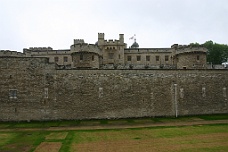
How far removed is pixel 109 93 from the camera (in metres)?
36.1

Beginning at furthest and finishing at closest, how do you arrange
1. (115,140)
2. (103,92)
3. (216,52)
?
(216,52)
(103,92)
(115,140)

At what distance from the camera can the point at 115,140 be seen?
21.7m

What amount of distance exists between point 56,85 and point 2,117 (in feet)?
24.8

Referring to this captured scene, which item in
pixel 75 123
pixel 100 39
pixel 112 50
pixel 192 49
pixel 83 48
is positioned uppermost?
pixel 100 39

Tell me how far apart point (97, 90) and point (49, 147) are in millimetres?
16865

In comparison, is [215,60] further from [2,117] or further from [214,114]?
[2,117]

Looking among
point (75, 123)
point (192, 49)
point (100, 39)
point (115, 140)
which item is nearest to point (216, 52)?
point (192, 49)

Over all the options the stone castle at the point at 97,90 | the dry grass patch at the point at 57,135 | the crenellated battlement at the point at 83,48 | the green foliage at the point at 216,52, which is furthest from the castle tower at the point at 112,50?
the dry grass patch at the point at 57,135

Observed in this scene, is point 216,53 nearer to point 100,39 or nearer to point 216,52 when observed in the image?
point 216,52

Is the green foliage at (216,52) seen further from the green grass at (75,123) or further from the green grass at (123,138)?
the green grass at (123,138)

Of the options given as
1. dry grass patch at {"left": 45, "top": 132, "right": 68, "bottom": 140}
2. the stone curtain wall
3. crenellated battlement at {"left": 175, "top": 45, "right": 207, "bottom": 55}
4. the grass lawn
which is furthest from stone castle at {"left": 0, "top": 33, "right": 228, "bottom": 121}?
dry grass patch at {"left": 45, "top": 132, "right": 68, "bottom": 140}

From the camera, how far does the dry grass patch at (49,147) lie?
1865cm

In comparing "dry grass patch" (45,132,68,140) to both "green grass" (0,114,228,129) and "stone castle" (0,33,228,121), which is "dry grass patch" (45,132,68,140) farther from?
"stone castle" (0,33,228,121)

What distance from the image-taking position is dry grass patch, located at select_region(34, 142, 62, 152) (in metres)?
18.7
